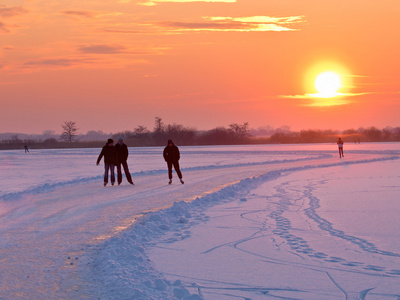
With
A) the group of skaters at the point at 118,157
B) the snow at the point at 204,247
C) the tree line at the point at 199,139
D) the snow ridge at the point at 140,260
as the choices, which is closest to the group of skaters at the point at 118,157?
the group of skaters at the point at 118,157

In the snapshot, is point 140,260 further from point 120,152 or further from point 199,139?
point 199,139

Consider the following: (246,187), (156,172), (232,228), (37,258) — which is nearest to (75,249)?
(37,258)

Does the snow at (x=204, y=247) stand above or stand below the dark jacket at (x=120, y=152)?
below

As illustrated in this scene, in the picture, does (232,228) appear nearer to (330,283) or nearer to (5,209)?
Answer: (330,283)

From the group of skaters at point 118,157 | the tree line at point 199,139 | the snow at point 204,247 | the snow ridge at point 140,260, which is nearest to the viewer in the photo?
the snow ridge at point 140,260

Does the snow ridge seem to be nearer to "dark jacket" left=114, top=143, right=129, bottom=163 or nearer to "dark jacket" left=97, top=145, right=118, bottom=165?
"dark jacket" left=97, top=145, right=118, bottom=165

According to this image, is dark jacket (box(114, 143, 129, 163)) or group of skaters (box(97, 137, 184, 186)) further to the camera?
dark jacket (box(114, 143, 129, 163))

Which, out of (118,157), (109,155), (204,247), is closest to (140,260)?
(204,247)

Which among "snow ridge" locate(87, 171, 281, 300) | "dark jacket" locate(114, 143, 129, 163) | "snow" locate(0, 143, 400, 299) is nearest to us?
"snow ridge" locate(87, 171, 281, 300)

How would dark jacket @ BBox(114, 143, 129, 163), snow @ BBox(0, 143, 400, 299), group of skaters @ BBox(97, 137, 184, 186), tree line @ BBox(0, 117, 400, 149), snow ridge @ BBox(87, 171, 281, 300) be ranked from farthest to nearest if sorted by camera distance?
tree line @ BBox(0, 117, 400, 149) → dark jacket @ BBox(114, 143, 129, 163) → group of skaters @ BBox(97, 137, 184, 186) → snow @ BBox(0, 143, 400, 299) → snow ridge @ BBox(87, 171, 281, 300)

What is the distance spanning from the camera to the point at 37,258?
23.6 feet

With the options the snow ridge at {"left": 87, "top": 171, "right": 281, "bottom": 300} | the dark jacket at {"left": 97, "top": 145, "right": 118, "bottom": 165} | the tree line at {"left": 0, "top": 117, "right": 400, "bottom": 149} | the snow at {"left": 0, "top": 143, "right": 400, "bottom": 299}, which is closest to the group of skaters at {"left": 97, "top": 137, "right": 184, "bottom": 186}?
the dark jacket at {"left": 97, "top": 145, "right": 118, "bottom": 165}

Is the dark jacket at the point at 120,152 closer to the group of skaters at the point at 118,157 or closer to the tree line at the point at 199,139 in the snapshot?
the group of skaters at the point at 118,157

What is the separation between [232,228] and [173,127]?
11798cm
